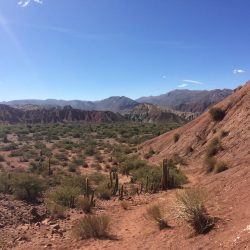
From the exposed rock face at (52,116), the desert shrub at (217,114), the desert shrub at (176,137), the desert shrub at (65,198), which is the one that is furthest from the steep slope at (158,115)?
the desert shrub at (65,198)

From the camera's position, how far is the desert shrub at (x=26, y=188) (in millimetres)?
18672

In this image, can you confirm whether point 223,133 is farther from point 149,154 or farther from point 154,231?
point 154,231

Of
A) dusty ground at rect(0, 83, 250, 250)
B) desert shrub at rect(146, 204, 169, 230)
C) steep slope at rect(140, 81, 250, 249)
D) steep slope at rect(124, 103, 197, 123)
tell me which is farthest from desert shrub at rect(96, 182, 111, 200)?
steep slope at rect(124, 103, 197, 123)

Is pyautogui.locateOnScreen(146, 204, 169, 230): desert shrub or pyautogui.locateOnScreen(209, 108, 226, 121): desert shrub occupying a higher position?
pyautogui.locateOnScreen(209, 108, 226, 121): desert shrub

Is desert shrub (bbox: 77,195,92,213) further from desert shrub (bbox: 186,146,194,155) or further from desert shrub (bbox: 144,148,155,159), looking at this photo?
desert shrub (bbox: 144,148,155,159)

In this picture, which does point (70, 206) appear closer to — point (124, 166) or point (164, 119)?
point (124, 166)

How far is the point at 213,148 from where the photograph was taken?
2562 cm

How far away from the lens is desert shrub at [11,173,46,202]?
1867cm

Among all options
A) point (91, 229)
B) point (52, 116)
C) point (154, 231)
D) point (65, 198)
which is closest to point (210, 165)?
point (65, 198)

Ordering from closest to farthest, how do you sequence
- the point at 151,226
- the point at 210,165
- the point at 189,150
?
the point at 151,226 < the point at 210,165 < the point at 189,150

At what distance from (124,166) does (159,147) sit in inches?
335

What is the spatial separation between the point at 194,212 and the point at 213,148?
49.7 feet

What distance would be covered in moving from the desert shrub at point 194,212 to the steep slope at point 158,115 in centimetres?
12607

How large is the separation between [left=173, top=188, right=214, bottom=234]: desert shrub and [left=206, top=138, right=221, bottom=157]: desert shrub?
45.4ft
